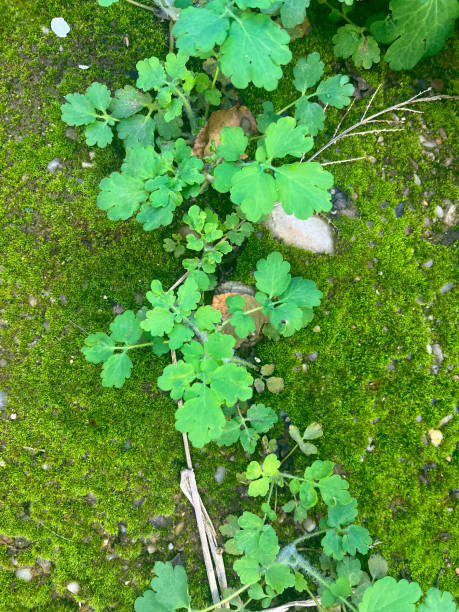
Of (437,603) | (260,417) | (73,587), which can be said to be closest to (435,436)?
(437,603)

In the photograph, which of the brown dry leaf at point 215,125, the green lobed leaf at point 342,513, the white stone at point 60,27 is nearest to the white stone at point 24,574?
the green lobed leaf at point 342,513

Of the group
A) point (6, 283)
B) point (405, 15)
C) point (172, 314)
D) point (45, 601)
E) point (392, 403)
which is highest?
point (405, 15)

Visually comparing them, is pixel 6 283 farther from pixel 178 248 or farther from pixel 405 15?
pixel 405 15

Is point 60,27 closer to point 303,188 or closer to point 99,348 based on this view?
point 303,188

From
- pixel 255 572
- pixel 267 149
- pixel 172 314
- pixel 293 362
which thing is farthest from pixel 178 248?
pixel 255 572

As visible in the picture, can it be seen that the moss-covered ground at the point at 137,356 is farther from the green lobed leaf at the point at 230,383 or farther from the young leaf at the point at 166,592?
the green lobed leaf at the point at 230,383

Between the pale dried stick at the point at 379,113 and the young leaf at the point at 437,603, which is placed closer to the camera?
the young leaf at the point at 437,603

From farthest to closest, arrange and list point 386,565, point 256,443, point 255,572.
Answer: point 256,443, point 386,565, point 255,572
